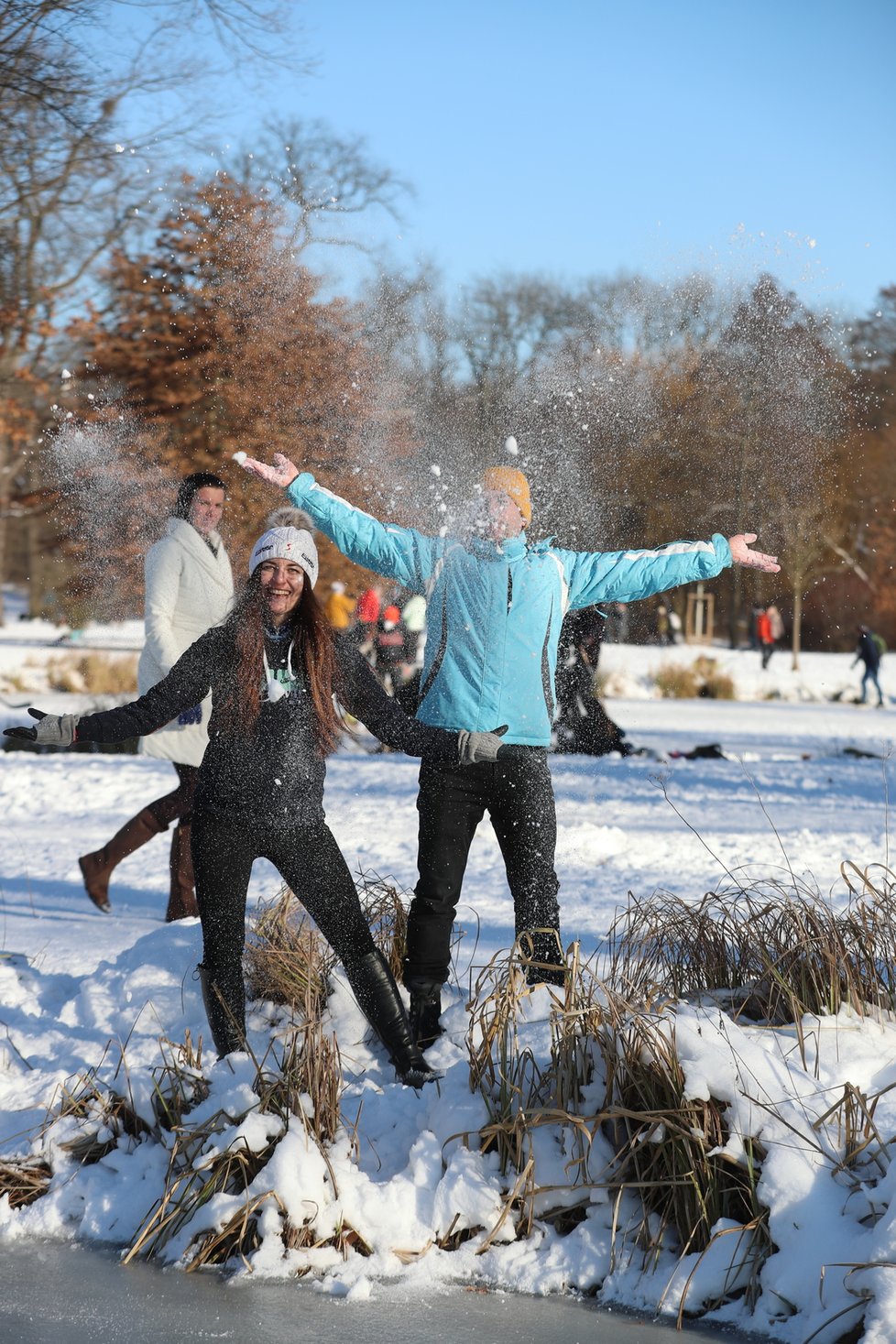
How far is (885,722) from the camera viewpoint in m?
19.2

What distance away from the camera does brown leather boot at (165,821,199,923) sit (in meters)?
5.70

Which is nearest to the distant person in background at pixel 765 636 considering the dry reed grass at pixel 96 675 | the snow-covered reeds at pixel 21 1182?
the dry reed grass at pixel 96 675

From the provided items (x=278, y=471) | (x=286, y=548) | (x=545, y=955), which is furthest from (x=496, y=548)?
(x=545, y=955)

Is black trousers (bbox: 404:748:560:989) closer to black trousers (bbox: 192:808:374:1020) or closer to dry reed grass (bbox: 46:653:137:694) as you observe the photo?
black trousers (bbox: 192:808:374:1020)

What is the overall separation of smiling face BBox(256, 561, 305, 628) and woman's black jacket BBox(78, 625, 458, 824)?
133 millimetres

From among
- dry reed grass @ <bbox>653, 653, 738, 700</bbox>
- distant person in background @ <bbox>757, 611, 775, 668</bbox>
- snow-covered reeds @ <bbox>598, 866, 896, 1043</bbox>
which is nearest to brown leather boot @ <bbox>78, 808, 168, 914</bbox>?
snow-covered reeds @ <bbox>598, 866, 896, 1043</bbox>

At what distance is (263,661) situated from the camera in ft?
12.3

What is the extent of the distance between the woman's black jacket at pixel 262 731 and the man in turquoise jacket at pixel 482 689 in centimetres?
28

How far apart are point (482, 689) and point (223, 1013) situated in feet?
3.90

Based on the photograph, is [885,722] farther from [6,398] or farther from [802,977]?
[802,977]

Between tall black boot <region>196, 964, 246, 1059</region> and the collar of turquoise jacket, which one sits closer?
tall black boot <region>196, 964, 246, 1059</region>

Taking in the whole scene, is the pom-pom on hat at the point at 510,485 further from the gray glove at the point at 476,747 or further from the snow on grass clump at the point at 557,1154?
the snow on grass clump at the point at 557,1154

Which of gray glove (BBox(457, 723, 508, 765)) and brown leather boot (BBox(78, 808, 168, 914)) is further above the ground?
gray glove (BBox(457, 723, 508, 765))

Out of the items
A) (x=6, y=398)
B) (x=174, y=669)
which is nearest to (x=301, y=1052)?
(x=174, y=669)
